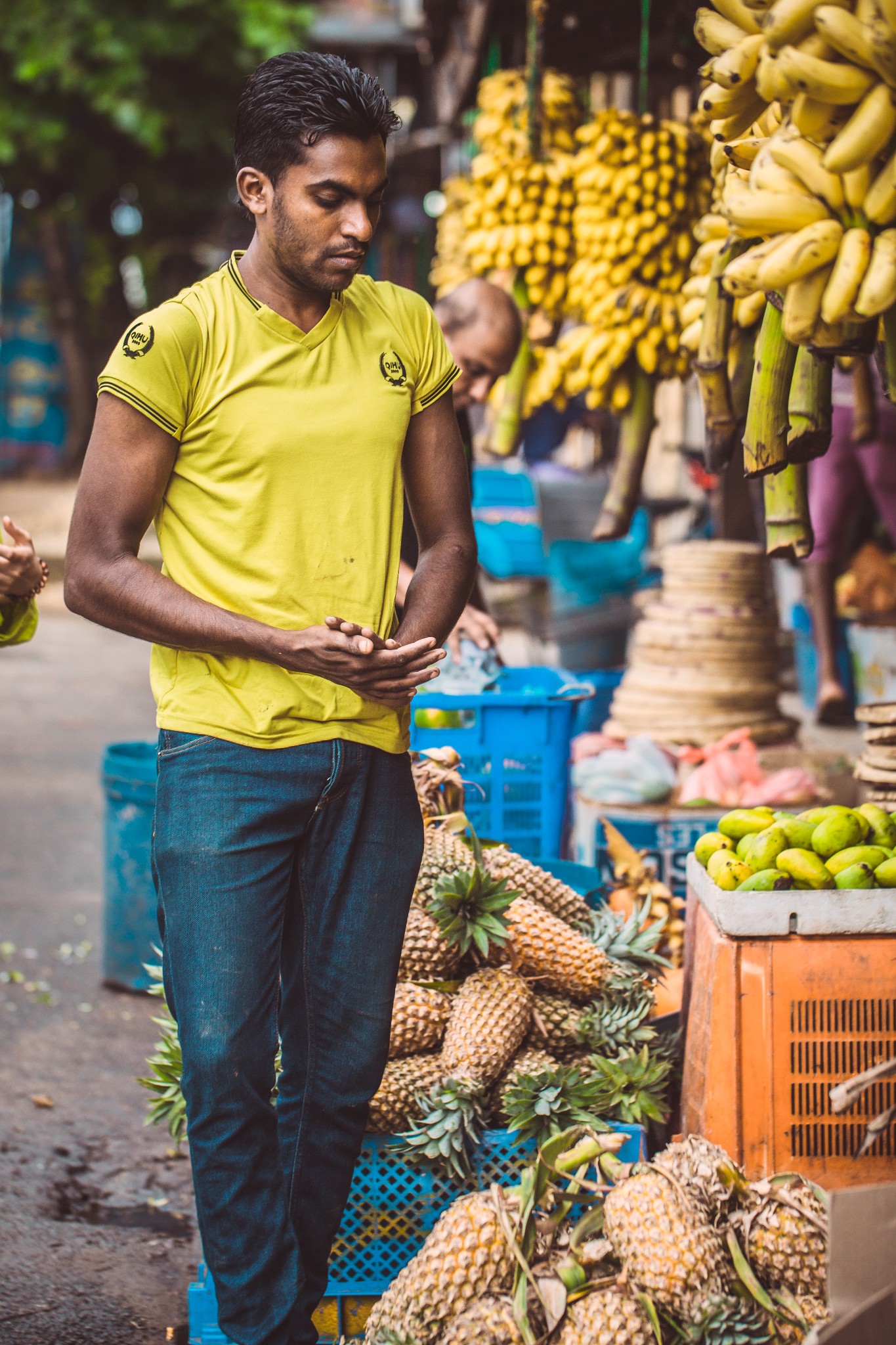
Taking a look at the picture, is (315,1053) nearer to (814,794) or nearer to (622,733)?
(814,794)

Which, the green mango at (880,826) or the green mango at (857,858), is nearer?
the green mango at (857,858)

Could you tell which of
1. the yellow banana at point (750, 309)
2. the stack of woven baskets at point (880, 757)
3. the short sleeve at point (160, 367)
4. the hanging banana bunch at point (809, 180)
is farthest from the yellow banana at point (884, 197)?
the stack of woven baskets at point (880, 757)

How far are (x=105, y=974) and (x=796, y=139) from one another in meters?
3.84

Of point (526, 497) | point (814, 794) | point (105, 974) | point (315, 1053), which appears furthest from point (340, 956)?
point (526, 497)

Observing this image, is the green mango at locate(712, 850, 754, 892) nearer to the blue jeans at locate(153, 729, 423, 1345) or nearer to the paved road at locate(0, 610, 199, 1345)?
the blue jeans at locate(153, 729, 423, 1345)

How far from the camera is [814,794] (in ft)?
14.3

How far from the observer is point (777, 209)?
1897mm

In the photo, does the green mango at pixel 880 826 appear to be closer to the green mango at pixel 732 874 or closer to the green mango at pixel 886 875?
the green mango at pixel 886 875

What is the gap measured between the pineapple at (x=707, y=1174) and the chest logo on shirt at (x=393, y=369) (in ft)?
4.52

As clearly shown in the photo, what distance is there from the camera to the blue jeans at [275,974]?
7.03 feet

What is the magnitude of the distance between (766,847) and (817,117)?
4.78 feet

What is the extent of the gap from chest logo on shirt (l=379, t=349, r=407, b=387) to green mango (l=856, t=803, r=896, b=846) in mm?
1358

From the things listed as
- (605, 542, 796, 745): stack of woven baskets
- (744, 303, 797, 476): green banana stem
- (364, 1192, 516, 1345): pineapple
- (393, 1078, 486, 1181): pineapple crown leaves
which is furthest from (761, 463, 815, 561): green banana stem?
(605, 542, 796, 745): stack of woven baskets

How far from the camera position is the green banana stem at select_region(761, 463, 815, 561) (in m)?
2.59
